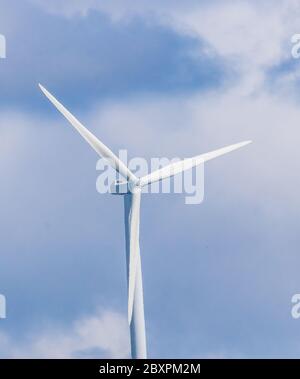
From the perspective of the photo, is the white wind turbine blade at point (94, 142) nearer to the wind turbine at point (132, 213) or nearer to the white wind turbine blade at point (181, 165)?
the wind turbine at point (132, 213)

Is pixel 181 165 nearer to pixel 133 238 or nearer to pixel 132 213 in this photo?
pixel 132 213

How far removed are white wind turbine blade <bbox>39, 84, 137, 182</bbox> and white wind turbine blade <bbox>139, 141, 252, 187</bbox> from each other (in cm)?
110

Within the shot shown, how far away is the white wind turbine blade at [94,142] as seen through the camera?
11500cm

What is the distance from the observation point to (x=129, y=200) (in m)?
116

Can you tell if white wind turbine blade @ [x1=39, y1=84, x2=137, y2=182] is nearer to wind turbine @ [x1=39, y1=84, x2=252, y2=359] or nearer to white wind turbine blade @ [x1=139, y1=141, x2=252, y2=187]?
wind turbine @ [x1=39, y1=84, x2=252, y2=359]

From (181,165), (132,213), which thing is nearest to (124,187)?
(132,213)

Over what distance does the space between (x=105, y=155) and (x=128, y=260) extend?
6.59m

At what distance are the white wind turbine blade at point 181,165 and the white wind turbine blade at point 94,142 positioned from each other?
110cm

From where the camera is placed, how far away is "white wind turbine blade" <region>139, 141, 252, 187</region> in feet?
382

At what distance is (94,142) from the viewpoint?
115 meters

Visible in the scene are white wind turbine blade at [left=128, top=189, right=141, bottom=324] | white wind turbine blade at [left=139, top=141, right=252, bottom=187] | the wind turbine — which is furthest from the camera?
white wind turbine blade at [left=139, top=141, right=252, bottom=187]

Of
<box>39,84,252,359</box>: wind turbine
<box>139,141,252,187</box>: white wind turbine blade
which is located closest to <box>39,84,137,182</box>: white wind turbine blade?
<box>39,84,252,359</box>: wind turbine
